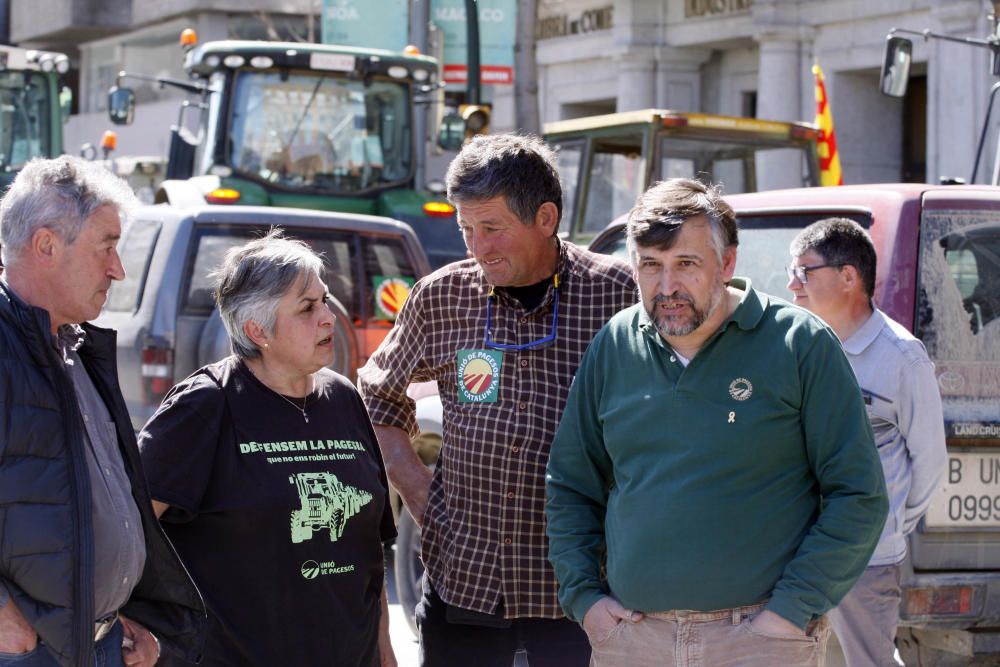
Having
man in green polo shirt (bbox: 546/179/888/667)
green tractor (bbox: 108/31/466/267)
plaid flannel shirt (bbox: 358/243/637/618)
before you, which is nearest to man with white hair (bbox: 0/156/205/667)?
plaid flannel shirt (bbox: 358/243/637/618)

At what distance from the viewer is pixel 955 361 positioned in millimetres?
5047

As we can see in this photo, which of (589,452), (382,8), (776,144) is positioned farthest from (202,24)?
(589,452)

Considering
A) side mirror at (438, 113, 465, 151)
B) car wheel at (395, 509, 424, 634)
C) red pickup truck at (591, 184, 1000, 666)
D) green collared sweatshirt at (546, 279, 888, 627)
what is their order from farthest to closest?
side mirror at (438, 113, 465, 151)
car wheel at (395, 509, 424, 634)
red pickup truck at (591, 184, 1000, 666)
green collared sweatshirt at (546, 279, 888, 627)

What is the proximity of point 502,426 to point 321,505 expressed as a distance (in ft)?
1.73

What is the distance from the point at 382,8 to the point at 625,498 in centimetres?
1352

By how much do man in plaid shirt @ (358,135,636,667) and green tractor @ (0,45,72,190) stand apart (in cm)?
1211

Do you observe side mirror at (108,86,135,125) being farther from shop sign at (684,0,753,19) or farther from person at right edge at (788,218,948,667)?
person at right edge at (788,218,948,667)

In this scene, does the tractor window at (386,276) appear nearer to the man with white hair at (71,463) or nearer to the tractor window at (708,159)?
the tractor window at (708,159)

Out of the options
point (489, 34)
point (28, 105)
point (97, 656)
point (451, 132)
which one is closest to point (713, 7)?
point (489, 34)

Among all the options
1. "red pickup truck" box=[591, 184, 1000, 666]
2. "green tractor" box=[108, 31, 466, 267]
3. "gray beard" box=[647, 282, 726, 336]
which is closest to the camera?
"gray beard" box=[647, 282, 726, 336]

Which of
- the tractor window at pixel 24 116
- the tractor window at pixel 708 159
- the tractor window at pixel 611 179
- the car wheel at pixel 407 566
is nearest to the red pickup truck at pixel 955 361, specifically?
the car wheel at pixel 407 566

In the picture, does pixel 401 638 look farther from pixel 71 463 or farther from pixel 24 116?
pixel 24 116

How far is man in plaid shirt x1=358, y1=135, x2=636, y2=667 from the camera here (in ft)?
12.5

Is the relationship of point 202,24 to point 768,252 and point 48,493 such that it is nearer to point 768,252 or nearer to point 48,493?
point 768,252
